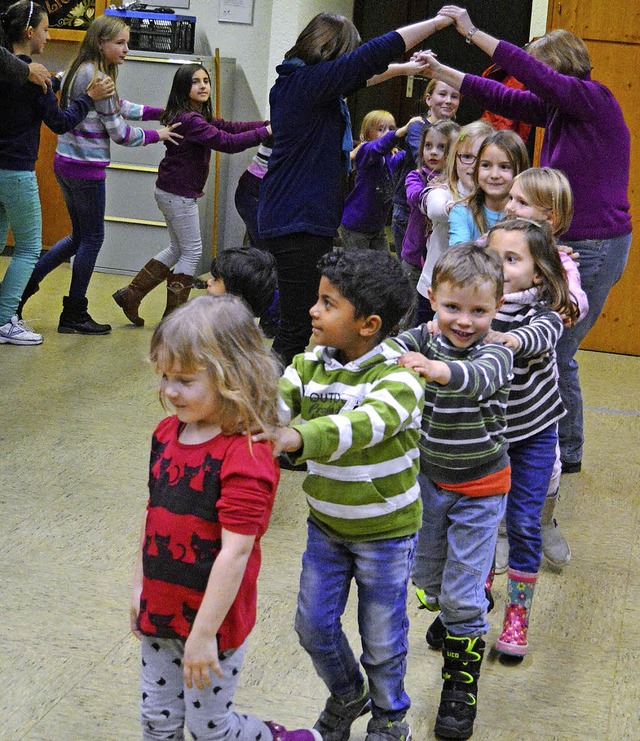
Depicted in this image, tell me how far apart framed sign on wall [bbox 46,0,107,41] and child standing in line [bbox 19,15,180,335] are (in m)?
2.26

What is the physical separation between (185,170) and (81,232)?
678 mm

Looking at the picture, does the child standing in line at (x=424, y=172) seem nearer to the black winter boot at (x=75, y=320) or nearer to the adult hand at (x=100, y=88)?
the adult hand at (x=100, y=88)

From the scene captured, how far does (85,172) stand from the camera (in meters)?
5.52

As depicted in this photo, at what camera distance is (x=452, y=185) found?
376 cm

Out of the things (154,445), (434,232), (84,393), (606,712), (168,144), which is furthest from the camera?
(168,144)

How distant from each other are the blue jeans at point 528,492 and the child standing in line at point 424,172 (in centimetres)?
168

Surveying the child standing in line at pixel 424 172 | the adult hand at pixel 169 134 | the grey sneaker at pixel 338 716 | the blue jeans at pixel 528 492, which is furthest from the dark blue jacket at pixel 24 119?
the grey sneaker at pixel 338 716

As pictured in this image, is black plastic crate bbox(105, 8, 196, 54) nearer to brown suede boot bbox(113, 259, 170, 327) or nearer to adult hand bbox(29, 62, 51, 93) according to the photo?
brown suede boot bbox(113, 259, 170, 327)

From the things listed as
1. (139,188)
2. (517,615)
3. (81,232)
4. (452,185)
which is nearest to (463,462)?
(517,615)

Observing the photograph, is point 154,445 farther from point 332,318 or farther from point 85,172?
point 85,172

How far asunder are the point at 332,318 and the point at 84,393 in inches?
116

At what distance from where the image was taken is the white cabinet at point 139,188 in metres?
7.32

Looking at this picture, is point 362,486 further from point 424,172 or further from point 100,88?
point 100,88

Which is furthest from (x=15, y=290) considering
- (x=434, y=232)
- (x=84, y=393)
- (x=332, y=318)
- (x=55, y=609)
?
(x=332, y=318)
